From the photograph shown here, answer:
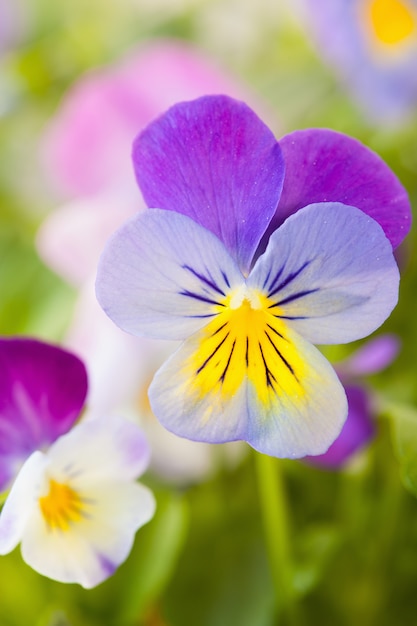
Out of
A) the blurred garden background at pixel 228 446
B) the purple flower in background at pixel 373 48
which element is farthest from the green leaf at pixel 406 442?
the purple flower in background at pixel 373 48

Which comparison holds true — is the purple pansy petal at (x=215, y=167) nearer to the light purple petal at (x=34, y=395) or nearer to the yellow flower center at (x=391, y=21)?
the light purple petal at (x=34, y=395)

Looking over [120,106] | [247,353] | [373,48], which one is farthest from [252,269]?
[373,48]

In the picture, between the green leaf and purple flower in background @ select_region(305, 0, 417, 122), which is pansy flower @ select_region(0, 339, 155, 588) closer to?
the green leaf

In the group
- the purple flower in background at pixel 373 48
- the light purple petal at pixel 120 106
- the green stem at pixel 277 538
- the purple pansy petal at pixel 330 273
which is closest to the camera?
the purple pansy petal at pixel 330 273

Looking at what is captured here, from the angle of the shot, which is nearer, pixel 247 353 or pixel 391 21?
pixel 247 353

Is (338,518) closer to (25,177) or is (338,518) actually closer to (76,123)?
(76,123)

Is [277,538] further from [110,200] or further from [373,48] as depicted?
[373,48]

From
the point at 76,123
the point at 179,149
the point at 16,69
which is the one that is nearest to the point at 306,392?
the point at 179,149
